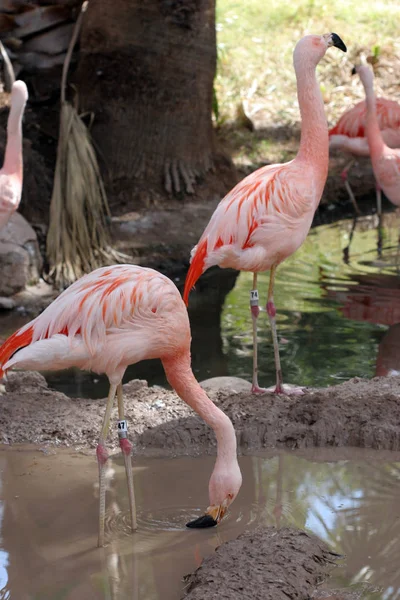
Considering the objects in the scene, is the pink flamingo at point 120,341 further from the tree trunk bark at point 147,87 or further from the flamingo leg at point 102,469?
the tree trunk bark at point 147,87

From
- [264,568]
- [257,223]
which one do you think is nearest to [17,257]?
[257,223]

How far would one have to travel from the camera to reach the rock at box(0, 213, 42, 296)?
734 centimetres

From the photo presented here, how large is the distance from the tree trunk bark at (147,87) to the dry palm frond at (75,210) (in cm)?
Result: 79

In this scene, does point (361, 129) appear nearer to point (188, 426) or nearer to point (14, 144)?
point (14, 144)

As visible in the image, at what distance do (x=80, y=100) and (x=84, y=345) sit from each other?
560 cm

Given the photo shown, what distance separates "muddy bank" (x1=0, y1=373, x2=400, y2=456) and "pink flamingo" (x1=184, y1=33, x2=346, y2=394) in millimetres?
332

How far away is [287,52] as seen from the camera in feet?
41.8

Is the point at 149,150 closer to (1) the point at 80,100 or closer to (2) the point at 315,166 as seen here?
(1) the point at 80,100

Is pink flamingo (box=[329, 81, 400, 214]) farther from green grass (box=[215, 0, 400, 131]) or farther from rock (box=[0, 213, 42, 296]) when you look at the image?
rock (box=[0, 213, 42, 296])

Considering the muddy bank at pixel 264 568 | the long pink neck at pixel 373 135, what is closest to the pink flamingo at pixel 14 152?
the long pink neck at pixel 373 135

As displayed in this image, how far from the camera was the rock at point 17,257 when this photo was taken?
7340 millimetres

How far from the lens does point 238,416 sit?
4.73 metres

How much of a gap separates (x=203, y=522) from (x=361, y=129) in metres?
6.69

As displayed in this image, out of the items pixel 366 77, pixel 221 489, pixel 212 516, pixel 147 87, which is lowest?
pixel 212 516
